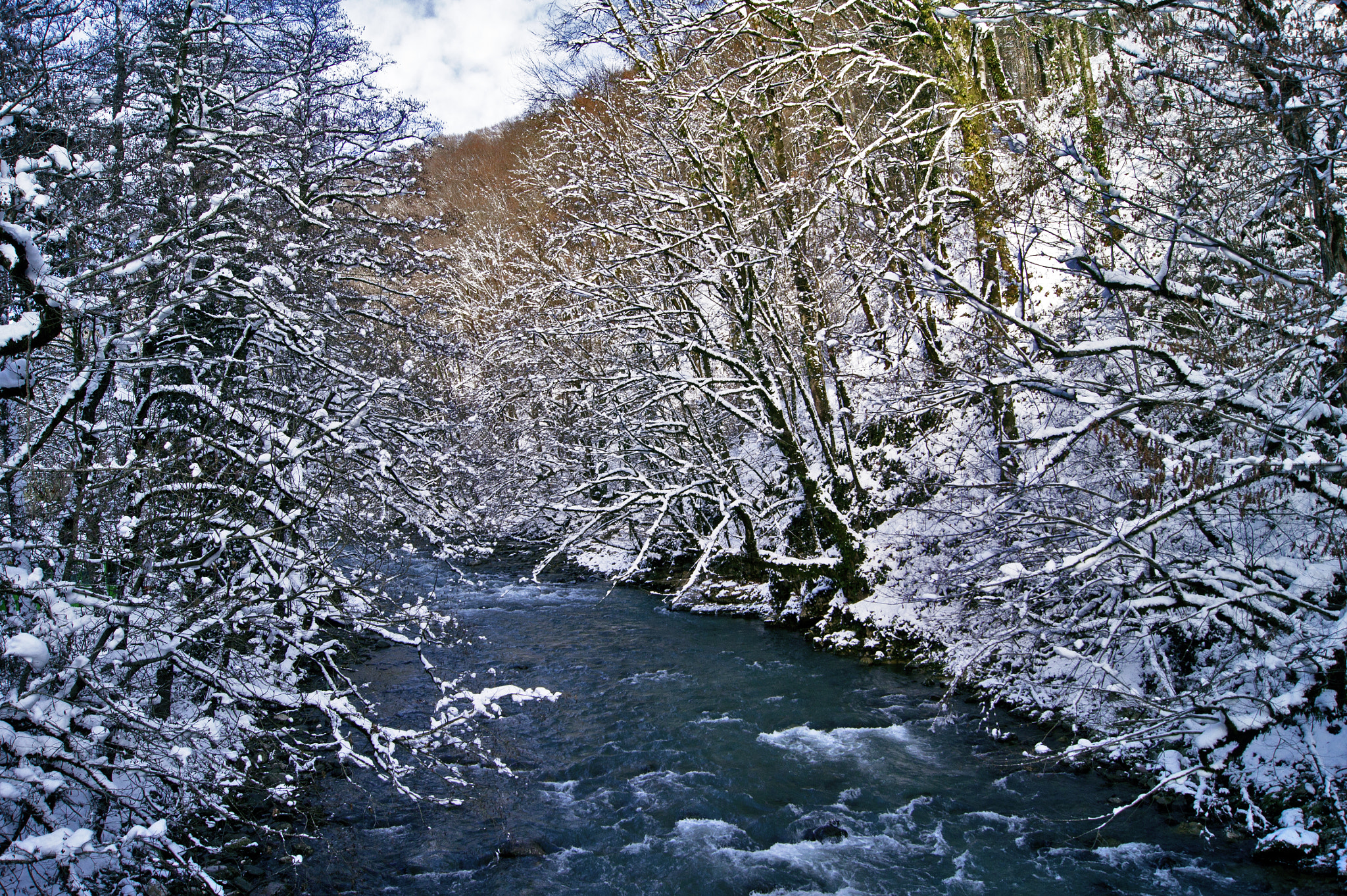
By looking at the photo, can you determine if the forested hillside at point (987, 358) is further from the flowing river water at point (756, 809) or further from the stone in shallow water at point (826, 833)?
the stone in shallow water at point (826, 833)

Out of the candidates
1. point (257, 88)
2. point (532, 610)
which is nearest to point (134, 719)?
point (257, 88)

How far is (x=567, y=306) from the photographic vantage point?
48.5 feet

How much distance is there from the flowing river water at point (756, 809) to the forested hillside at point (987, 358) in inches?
26.1

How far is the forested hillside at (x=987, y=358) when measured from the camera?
5246 millimetres

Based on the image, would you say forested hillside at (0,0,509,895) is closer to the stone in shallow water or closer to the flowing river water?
the flowing river water

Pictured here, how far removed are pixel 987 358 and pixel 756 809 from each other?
16.3ft

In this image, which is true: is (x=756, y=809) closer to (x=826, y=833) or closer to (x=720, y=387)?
(x=826, y=833)

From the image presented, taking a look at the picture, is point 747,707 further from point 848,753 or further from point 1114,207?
point 1114,207

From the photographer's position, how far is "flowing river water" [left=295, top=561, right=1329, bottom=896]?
5.84m

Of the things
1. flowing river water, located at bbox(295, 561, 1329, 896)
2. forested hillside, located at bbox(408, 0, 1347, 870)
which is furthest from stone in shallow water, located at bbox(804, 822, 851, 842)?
forested hillside, located at bbox(408, 0, 1347, 870)

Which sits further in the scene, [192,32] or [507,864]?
[192,32]

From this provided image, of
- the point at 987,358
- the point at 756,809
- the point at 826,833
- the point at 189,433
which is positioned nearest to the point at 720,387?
the point at 987,358

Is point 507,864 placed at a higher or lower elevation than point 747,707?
lower

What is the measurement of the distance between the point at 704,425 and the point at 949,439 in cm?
546
